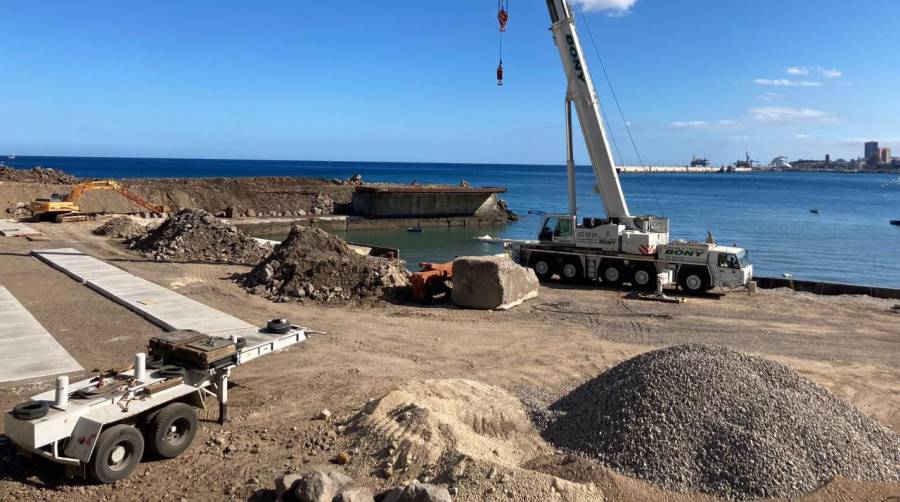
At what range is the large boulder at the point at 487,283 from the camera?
56.1 ft

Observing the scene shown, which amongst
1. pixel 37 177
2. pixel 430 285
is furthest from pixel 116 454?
pixel 37 177

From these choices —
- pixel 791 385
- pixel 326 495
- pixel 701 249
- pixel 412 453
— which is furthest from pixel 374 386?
pixel 701 249

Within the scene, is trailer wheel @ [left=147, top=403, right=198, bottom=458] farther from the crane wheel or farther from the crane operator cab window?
the crane wheel

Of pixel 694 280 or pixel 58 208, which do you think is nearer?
pixel 694 280

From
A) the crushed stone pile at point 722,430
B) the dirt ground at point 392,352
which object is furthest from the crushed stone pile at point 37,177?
the crushed stone pile at point 722,430

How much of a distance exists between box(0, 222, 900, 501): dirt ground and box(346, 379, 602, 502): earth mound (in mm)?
348

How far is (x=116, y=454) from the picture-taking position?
23.1 feet

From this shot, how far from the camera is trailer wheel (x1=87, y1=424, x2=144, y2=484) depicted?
22.3 feet

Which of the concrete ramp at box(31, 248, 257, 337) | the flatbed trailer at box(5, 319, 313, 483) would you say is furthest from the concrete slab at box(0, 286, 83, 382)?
the flatbed trailer at box(5, 319, 313, 483)

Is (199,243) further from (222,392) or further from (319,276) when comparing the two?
(222,392)

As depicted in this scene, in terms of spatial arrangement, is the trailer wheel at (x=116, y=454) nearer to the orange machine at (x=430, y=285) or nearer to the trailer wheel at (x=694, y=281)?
the orange machine at (x=430, y=285)

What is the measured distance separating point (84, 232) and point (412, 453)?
102ft

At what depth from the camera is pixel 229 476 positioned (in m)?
7.32

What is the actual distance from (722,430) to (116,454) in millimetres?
6858
